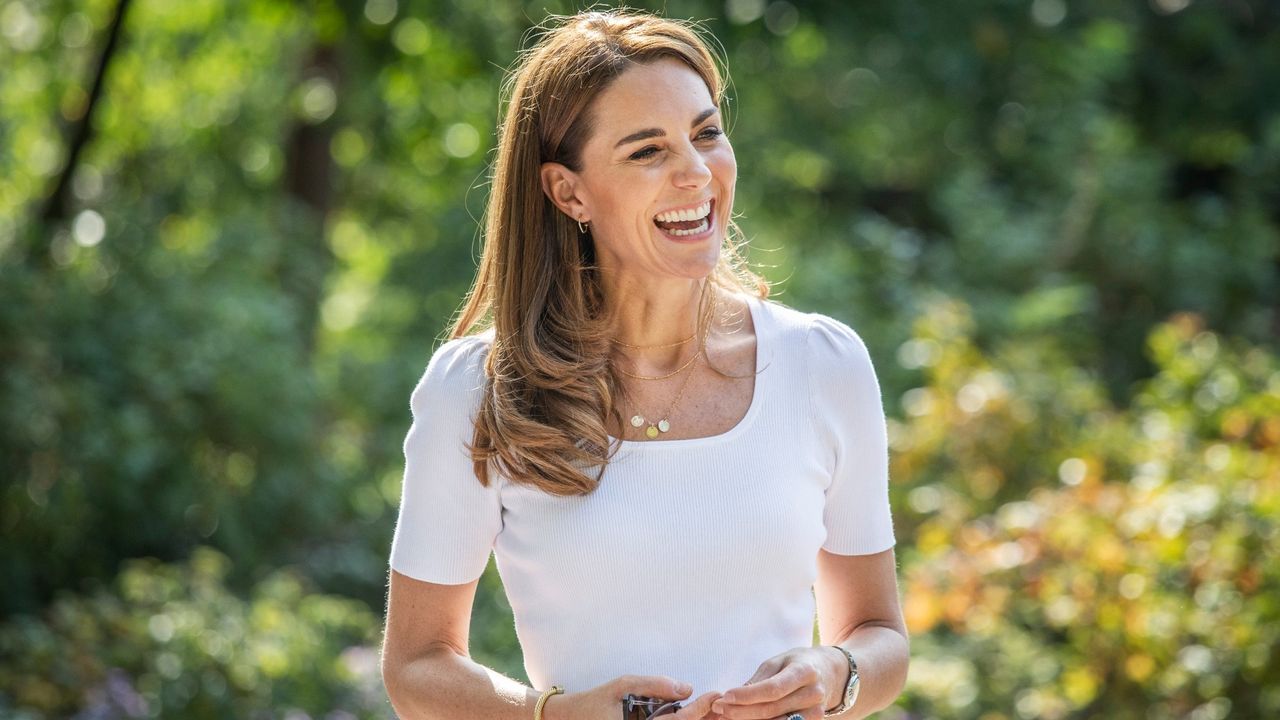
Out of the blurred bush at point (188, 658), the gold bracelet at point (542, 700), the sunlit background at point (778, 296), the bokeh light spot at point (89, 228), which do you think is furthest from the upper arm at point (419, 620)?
the bokeh light spot at point (89, 228)

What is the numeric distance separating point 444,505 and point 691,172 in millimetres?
593

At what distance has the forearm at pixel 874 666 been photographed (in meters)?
2.01

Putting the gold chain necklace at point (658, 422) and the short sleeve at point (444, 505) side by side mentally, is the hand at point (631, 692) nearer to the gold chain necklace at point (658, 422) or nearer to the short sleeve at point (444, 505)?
the short sleeve at point (444, 505)

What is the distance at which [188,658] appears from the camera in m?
4.69

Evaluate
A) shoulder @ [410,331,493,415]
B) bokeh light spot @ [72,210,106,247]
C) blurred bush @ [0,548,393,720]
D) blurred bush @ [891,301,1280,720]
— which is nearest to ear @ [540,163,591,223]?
shoulder @ [410,331,493,415]

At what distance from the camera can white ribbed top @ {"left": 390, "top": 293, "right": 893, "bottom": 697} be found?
6.53 ft

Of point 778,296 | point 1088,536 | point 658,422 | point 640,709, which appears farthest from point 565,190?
point 778,296

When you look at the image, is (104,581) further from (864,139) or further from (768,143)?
(864,139)

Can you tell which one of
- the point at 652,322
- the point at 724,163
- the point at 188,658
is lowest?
the point at 188,658

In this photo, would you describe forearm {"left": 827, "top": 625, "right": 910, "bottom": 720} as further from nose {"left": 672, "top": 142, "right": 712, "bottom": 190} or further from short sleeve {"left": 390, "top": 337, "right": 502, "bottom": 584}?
nose {"left": 672, "top": 142, "right": 712, "bottom": 190}

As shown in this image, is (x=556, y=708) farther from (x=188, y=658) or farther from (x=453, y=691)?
(x=188, y=658)

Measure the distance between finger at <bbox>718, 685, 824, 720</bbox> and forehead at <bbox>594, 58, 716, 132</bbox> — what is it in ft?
2.67

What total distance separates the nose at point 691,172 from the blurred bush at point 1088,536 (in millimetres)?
2584

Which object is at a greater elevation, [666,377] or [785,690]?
[666,377]
